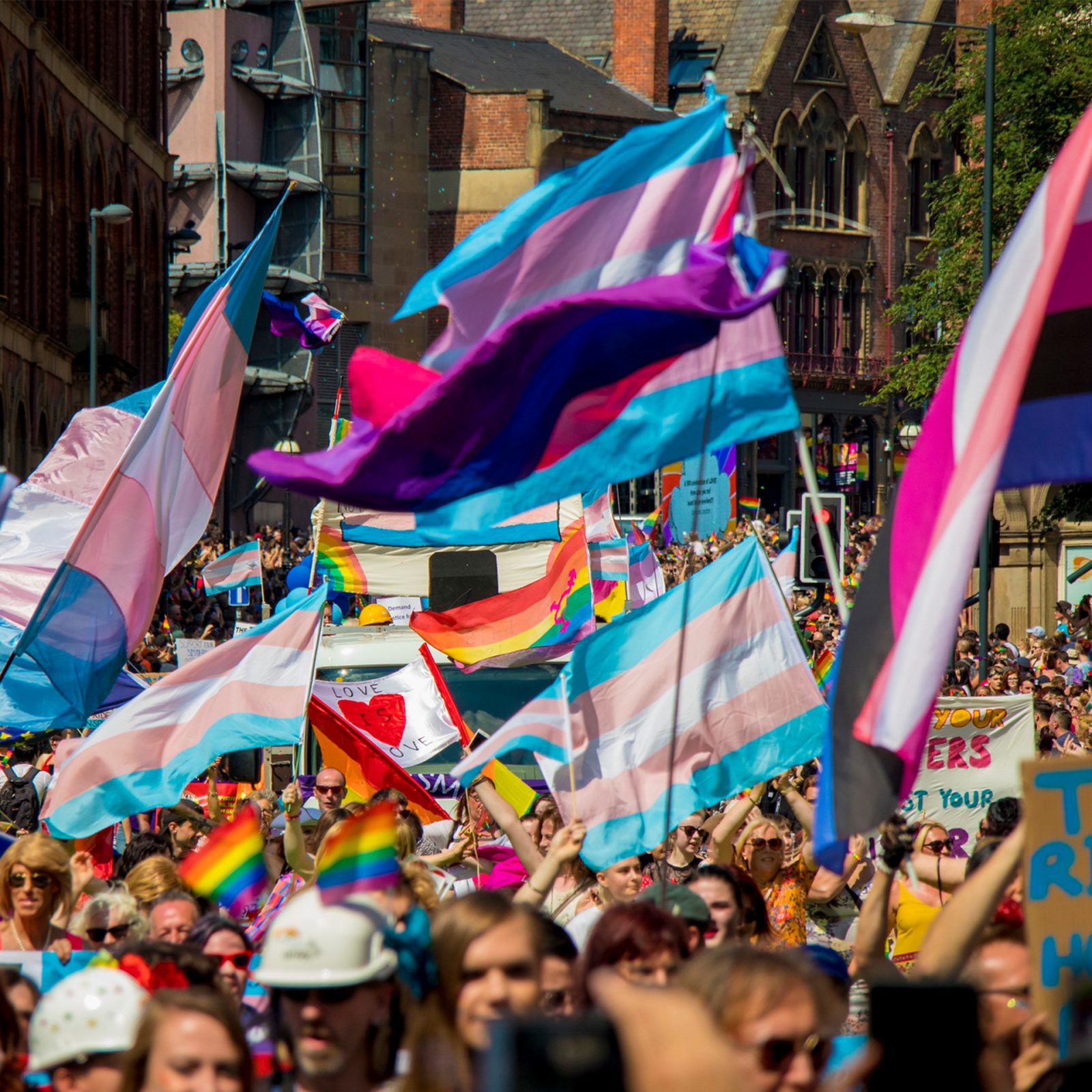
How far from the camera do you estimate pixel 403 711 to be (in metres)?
14.7

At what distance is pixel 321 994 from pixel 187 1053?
0.33m

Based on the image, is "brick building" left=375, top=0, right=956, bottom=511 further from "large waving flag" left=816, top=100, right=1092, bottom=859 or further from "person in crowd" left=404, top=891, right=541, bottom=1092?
"person in crowd" left=404, top=891, right=541, bottom=1092

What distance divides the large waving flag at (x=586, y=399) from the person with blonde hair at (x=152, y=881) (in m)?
1.78

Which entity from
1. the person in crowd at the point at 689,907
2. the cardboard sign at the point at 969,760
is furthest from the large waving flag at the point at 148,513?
the cardboard sign at the point at 969,760

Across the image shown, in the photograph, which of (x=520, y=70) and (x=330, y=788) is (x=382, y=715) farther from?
(x=520, y=70)

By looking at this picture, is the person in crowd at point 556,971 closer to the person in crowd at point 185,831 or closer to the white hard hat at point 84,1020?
the white hard hat at point 84,1020

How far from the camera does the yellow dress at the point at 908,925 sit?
8.68 metres

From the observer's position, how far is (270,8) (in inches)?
2277

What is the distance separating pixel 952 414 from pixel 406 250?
2480 inches

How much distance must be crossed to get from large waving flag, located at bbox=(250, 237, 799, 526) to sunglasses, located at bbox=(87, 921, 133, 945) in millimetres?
1615

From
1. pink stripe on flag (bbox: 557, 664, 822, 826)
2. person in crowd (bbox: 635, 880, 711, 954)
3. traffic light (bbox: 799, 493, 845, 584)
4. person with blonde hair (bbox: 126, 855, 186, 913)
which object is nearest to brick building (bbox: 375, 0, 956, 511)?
traffic light (bbox: 799, 493, 845, 584)

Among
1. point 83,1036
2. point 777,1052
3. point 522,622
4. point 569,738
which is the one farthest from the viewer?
point 522,622

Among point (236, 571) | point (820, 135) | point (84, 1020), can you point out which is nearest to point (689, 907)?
point (84, 1020)

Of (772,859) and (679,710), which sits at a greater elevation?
(679,710)
